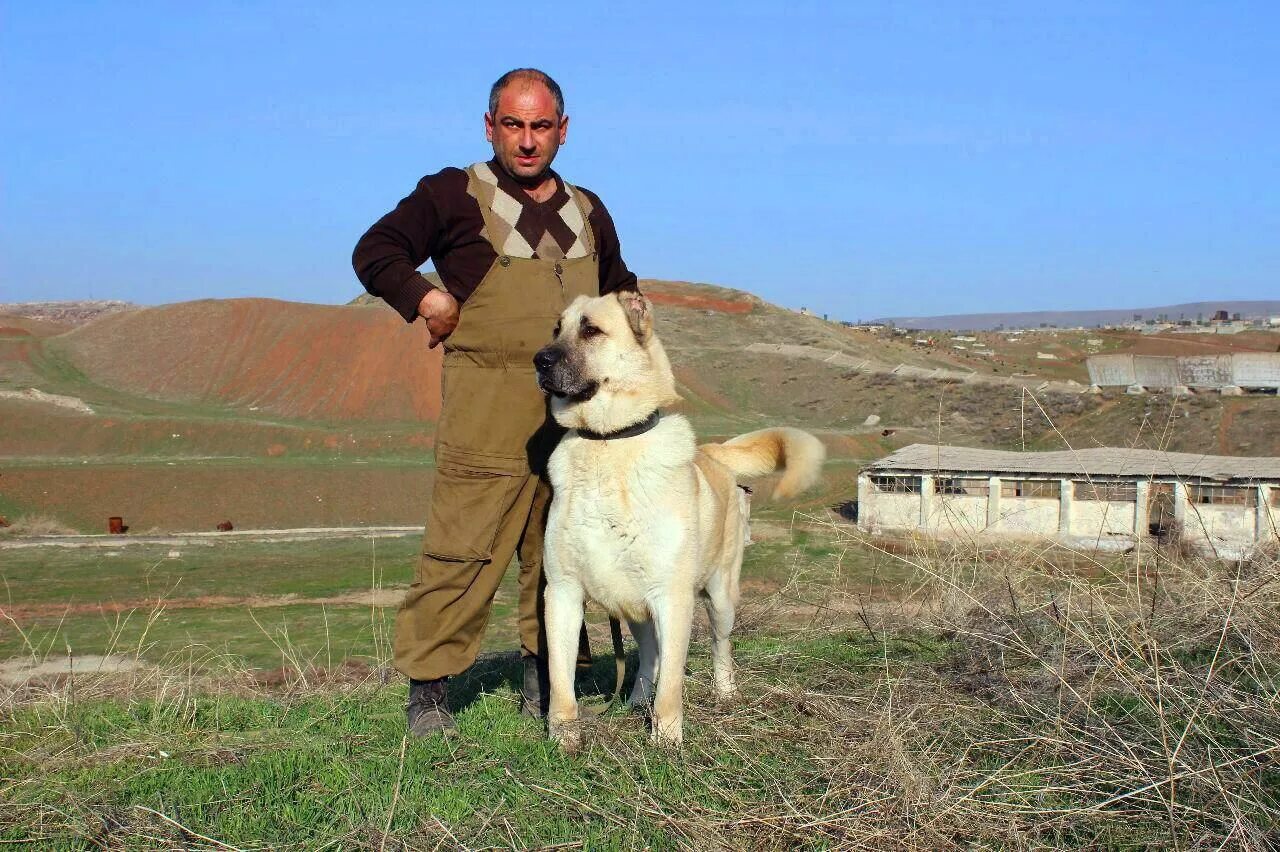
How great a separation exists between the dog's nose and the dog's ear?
0.38m

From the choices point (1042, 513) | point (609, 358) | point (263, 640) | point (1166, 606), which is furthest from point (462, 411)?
point (1042, 513)

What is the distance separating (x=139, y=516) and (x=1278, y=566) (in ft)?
76.1

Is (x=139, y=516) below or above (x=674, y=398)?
below

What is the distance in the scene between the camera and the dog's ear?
4.62 meters

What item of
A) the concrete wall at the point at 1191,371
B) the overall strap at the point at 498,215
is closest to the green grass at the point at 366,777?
the overall strap at the point at 498,215

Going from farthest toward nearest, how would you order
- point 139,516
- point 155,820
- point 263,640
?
point 139,516 < point 263,640 < point 155,820

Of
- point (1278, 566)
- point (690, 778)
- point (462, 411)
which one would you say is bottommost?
point (690, 778)

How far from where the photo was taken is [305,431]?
3241 centimetres

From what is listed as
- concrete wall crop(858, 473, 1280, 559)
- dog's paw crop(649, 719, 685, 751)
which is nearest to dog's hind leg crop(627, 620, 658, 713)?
dog's paw crop(649, 719, 685, 751)

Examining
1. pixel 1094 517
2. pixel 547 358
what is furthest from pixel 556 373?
pixel 1094 517

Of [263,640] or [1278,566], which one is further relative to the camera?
[263,640]

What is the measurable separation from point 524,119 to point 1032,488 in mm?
19811

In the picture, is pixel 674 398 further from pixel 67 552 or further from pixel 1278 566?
pixel 67 552

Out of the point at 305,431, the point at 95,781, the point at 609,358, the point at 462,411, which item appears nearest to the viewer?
the point at 95,781
